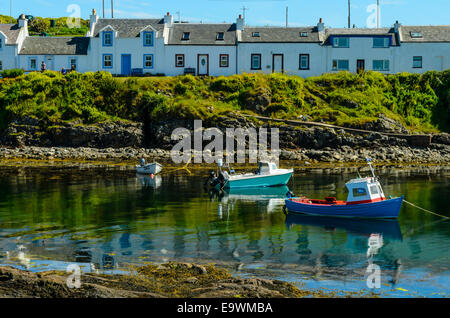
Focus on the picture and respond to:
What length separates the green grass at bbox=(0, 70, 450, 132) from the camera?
2502 inches

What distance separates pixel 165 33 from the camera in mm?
69438

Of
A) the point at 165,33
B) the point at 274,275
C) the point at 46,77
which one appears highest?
the point at 165,33

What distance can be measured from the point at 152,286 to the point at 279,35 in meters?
54.5

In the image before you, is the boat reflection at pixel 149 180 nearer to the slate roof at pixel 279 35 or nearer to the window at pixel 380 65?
the slate roof at pixel 279 35

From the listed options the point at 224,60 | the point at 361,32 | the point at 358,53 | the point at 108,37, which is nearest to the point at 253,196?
the point at 224,60

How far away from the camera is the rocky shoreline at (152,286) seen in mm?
17625

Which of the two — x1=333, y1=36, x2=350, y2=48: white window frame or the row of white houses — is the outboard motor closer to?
the row of white houses

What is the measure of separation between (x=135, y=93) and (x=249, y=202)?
30.6 m

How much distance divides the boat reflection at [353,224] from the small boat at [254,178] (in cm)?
960

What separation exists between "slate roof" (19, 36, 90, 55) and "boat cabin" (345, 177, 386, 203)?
154ft

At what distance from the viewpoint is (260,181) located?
44094 millimetres

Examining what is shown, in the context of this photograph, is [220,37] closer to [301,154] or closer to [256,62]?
[256,62]
